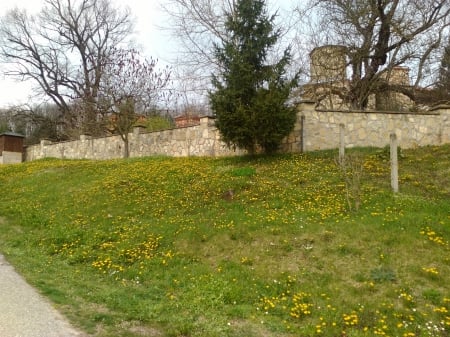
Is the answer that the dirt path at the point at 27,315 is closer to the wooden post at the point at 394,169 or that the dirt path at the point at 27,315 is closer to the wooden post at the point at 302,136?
the wooden post at the point at 394,169

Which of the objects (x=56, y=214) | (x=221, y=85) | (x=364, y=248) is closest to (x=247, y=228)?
(x=364, y=248)

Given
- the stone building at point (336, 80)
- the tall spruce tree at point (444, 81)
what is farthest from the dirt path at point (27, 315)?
the tall spruce tree at point (444, 81)

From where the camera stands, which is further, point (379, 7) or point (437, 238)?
point (379, 7)

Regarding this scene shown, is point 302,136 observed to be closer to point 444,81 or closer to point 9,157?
point 444,81

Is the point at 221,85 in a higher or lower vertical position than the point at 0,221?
higher

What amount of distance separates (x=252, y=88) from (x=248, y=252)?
303 inches

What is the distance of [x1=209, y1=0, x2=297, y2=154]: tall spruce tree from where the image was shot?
497 inches

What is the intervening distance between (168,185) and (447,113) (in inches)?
393

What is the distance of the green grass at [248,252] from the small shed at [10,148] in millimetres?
18706

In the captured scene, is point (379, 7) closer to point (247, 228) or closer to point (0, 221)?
point (247, 228)

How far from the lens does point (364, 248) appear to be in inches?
244

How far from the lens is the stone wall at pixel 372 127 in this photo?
45.9ft

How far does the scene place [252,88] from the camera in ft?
43.2

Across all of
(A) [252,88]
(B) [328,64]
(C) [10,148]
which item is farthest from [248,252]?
(C) [10,148]
